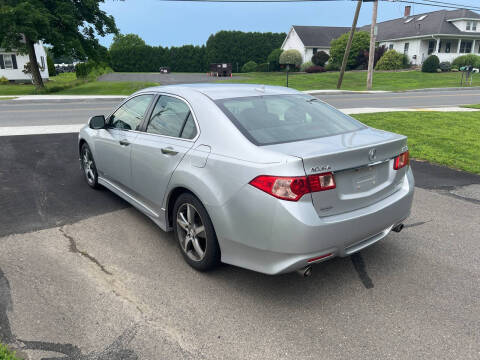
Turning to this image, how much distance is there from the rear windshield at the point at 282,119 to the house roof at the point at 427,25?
55.3m

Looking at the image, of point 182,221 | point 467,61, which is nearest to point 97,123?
point 182,221

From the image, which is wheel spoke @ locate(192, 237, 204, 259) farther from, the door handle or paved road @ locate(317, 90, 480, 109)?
paved road @ locate(317, 90, 480, 109)

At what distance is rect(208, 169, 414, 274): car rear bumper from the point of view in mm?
2779

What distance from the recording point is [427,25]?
5347 centimetres

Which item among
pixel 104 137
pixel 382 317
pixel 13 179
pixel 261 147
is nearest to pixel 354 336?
pixel 382 317

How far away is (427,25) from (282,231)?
6045 centimetres

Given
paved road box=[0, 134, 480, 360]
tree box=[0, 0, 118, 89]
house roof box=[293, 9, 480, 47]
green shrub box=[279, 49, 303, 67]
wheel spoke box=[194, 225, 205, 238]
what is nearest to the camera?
paved road box=[0, 134, 480, 360]

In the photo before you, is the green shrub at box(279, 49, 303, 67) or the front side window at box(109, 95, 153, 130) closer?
the front side window at box(109, 95, 153, 130)

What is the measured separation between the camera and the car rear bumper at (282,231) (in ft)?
9.12

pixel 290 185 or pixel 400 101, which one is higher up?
pixel 290 185

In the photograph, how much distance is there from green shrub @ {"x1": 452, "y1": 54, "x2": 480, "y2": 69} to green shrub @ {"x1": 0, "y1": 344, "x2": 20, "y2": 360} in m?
52.6

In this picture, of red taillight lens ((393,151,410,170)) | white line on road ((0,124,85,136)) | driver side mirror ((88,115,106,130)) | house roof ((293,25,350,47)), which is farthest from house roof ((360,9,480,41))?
driver side mirror ((88,115,106,130))

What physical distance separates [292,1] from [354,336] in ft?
A: 124

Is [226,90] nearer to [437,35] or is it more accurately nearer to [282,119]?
[282,119]
